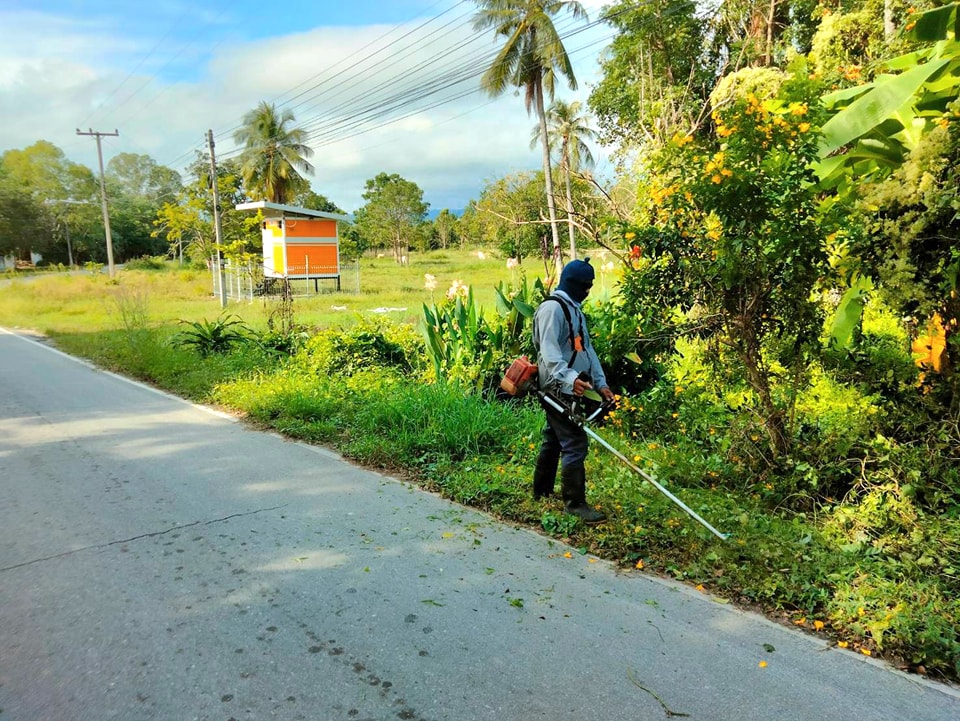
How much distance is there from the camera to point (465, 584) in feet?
12.4

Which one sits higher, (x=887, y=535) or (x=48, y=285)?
(x=48, y=285)

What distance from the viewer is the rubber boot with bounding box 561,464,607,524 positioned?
4.50 m

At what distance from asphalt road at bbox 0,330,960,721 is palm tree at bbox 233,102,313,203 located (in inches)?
1530

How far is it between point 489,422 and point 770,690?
3722 mm

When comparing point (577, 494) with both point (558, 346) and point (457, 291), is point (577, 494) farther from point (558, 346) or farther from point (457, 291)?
point (457, 291)

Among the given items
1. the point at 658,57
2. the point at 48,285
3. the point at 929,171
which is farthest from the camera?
the point at 48,285

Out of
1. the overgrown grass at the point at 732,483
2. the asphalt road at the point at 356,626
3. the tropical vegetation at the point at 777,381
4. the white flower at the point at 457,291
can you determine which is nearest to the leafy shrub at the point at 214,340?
the overgrown grass at the point at 732,483

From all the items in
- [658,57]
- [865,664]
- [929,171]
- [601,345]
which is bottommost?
[865,664]

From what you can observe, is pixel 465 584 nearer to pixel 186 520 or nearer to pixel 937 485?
pixel 186 520

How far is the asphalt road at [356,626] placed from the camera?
276 centimetres

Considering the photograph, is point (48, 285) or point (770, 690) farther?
point (48, 285)

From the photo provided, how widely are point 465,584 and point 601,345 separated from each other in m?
2.85

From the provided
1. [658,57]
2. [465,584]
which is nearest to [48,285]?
[658,57]

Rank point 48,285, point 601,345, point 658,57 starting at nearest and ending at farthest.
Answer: point 601,345 → point 658,57 → point 48,285
